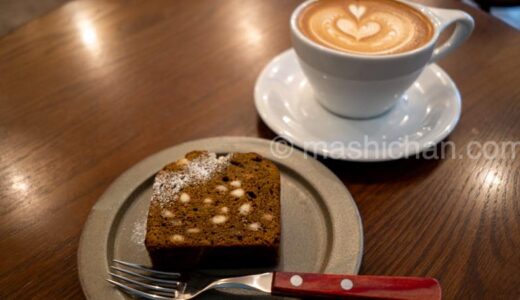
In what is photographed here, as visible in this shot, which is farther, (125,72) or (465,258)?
(125,72)

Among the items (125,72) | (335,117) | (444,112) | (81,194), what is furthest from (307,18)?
(81,194)

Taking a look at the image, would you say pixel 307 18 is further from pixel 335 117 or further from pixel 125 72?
pixel 125 72

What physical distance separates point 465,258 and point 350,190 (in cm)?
21

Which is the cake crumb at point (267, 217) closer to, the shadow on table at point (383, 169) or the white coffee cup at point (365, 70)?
the shadow on table at point (383, 169)

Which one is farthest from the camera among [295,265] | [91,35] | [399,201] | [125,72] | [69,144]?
[91,35]

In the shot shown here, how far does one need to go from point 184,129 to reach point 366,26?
1.40 feet

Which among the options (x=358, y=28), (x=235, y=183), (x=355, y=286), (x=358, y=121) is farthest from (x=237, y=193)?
(x=358, y=28)

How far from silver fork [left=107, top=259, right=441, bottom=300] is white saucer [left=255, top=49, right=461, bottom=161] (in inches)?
10.3

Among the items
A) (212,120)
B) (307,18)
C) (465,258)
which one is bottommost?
(465,258)

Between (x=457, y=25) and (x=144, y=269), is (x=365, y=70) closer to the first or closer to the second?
(x=457, y=25)

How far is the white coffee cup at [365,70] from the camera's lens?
75cm

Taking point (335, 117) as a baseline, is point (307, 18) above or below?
above

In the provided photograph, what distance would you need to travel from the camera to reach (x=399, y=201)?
728 mm

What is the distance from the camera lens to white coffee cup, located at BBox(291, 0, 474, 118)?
751mm
